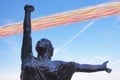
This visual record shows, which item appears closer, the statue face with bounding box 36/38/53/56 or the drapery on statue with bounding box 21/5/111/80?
the drapery on statue with bounding box 21/5/111/80

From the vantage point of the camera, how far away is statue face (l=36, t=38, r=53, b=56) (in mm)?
11119

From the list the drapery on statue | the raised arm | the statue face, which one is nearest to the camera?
the drapery on statue

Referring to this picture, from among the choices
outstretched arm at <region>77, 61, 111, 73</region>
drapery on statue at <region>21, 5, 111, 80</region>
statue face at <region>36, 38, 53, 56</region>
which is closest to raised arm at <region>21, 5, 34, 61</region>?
drapery on statue at <region>21, 5, 111, 80</region>

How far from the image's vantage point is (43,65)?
10820 millimetres

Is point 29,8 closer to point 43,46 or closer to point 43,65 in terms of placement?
point 43,46

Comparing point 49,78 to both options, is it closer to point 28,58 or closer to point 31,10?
point 28,58

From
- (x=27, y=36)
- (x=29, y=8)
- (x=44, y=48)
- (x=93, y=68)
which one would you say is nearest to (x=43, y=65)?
(x=44, y=48)

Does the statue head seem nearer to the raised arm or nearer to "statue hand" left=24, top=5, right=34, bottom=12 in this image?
the raised arm

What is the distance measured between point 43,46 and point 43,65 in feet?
1.81

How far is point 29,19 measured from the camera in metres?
11.2

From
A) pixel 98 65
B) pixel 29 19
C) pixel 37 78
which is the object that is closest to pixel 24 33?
pixel 29 19

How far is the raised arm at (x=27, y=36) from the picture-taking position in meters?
11.0

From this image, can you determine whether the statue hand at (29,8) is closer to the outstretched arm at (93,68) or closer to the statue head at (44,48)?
the statue head at (44,48)

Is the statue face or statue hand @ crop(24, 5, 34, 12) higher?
statue hand @ crop(24, 5, 34, 12)
